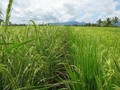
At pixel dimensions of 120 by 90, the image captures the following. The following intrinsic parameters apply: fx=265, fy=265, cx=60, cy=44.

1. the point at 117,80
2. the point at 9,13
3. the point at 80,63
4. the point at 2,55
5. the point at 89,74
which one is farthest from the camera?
the point at 80,63

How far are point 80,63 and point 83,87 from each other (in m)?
0.35

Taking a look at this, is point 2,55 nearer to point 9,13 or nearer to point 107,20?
point 9,13

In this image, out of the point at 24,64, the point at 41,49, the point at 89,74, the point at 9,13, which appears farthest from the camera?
the point at 41,49

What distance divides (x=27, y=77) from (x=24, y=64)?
0.38 ft

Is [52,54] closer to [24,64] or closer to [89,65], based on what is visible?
[89,65]

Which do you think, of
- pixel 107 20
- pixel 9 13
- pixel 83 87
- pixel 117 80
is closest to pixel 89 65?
pixel 83 87

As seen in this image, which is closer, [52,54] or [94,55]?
[94,55]

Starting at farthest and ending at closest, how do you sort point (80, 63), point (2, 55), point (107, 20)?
point (107, 20), point (80, 63), point (2, 55)

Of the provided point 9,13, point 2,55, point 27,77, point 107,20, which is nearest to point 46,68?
point 27,77

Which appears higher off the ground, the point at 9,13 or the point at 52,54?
the point at 9,13

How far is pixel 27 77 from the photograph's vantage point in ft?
6.25

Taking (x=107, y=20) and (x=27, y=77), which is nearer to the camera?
(x=27, y=77)

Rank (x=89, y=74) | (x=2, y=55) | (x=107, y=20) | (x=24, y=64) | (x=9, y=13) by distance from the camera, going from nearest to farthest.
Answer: (x=9, y=13), (x=2, y=55), (x=24, y=64), (x=89, y=74), (x=107, y=20)

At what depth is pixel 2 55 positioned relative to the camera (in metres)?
1.68
